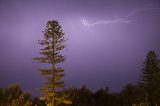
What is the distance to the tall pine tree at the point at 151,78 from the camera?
6243 centimetres

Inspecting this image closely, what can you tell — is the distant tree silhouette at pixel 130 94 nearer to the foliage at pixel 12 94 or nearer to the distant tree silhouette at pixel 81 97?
the distant tree silhouette at pixel 81 97

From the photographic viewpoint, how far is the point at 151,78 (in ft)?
207

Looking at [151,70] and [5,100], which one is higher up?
[151,70]

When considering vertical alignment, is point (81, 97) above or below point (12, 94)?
below

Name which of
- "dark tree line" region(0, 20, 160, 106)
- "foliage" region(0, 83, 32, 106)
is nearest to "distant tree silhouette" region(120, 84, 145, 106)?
"dark tree line" region(0, 20, 160, 106)

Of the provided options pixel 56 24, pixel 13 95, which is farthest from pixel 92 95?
pixel 56 24

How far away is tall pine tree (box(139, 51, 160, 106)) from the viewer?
6243cm

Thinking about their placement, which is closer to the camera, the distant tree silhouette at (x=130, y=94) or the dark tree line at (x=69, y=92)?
the dark tree line at (x=69, y=92)

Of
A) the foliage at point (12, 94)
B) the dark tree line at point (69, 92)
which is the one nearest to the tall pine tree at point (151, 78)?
the dark tree line at point (69, 92)

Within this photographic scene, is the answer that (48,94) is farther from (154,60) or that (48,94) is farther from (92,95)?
(92,95)

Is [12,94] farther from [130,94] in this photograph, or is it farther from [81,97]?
[130,94]

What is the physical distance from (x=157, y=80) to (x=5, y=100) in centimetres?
2950

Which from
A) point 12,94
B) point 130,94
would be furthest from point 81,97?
point 12,94

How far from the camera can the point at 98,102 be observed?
3189 inches
